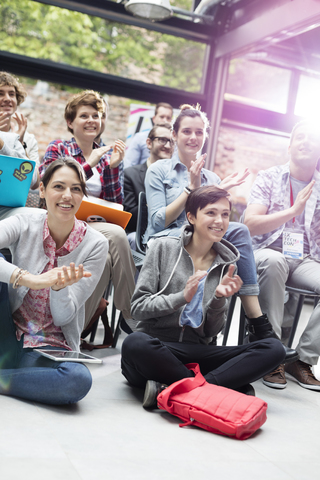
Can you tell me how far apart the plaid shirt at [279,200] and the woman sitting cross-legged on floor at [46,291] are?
1.26 metres

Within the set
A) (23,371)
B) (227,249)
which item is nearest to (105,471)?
(23,371)

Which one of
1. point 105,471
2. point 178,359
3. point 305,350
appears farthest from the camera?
point 305,350

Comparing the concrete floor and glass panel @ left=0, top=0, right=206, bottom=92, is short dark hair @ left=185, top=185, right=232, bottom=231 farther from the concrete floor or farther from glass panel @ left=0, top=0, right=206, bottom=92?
glass panel @ left=0, top=0, right=206, bottom=92

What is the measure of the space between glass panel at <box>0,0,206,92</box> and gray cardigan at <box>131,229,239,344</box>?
399cm

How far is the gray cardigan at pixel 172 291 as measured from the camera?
7.31ft

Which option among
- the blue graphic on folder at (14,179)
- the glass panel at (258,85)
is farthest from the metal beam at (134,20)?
the blue graphic on folder at (14,179)

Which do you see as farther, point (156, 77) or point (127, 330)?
point (156, 77)

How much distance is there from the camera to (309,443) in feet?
6.43

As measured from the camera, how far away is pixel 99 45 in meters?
5.71

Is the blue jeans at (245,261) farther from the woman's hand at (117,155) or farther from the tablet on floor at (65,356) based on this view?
the tablet on floor at (65,356)

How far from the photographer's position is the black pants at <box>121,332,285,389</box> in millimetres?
2082

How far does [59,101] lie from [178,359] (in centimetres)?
424

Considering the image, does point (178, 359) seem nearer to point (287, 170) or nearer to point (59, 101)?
point (287, 170)

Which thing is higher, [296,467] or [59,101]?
[59,101]
